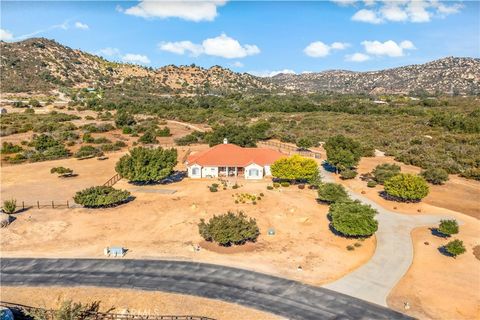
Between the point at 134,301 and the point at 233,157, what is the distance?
1485 inches

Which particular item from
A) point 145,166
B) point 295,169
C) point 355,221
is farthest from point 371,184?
point 145,166

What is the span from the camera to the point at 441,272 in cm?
3189

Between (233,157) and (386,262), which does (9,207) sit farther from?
(386,262)

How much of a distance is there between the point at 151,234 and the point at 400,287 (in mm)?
24812

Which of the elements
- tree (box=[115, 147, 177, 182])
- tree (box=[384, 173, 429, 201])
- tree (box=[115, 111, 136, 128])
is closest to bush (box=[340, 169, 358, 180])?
tree (box=[384, 173, 429, 201])

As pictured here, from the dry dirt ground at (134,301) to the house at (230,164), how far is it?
A: 34.0 metres

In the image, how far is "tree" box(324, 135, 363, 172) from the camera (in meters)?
62.7

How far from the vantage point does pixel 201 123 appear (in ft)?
409

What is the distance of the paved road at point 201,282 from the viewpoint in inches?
1035

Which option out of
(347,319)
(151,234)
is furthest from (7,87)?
(347,319)

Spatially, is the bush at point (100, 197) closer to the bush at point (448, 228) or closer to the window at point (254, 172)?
the window at point (254, 172)

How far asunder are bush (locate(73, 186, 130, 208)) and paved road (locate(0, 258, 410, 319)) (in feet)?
43.4

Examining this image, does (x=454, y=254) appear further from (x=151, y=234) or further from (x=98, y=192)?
(x=98, y=192)

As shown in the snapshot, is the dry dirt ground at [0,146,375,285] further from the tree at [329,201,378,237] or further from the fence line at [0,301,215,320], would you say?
the fence line at [0,301,215,320]
